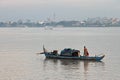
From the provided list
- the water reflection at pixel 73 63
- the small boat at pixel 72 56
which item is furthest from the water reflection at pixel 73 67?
the small boat at pixel 72 56

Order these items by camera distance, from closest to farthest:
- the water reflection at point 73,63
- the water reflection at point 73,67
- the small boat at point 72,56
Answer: the water reflection at point 73,67 → the water reflection at point 73,63 → the small boat at point 72,56

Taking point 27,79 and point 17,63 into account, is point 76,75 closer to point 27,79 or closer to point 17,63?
point 27,79

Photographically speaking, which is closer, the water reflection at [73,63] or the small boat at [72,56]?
the water reflection at [73,63]

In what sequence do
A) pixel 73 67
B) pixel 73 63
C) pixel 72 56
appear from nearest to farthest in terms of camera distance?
1. pixel 73 67
2. pixel 73 63
3. pixel 72 56

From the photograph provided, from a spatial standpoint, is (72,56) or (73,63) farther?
(72,56)

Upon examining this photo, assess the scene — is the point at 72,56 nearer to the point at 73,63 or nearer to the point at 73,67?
the point at 73,63

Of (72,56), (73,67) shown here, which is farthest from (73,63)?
(73,67)

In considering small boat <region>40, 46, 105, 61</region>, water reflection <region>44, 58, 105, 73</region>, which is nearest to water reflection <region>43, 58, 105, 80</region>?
water reflection <region>44, 58, 105, 73</region>

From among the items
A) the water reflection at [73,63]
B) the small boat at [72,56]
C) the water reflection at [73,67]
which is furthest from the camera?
the small boat at [72,56]

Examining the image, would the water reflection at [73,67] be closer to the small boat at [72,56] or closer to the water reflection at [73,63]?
the water reflection at [73,63]

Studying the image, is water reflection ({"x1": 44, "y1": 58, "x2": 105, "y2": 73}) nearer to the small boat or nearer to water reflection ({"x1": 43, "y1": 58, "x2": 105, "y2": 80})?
water reflection ({"x1": 43, "y1": 58, "x2": 105, "y2": 80})

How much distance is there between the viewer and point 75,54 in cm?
4675

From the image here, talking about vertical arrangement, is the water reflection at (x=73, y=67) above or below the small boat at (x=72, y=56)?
below

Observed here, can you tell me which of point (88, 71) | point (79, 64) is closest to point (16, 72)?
point (88, 71)
